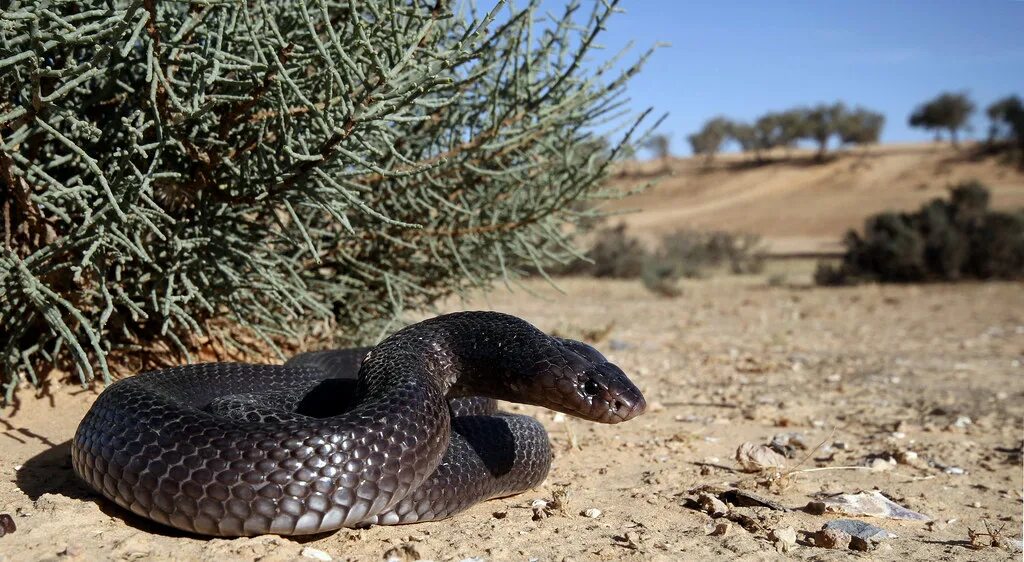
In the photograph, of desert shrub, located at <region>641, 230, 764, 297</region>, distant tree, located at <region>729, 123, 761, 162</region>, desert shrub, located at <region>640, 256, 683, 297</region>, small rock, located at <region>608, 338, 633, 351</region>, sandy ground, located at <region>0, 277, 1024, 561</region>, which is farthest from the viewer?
distant tree, located at <region>729, 123, 761, 162</region>

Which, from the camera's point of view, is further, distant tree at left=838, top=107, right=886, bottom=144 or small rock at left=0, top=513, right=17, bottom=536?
distant tree at left=838, top=107, right=886, bottom=144

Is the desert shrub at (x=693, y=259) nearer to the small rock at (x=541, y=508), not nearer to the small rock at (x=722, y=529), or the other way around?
the small rock at (x=541, y=508)

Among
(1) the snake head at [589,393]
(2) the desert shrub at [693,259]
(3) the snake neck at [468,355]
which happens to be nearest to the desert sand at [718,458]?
(1) the snake head at [589,393]

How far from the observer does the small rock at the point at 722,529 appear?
122 inches

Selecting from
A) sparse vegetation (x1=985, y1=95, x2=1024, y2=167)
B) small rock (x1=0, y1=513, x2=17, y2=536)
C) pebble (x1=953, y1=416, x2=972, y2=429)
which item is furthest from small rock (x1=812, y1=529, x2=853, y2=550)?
sparse vegetation (x1=985, y1=95, x2=1024, y2=167)

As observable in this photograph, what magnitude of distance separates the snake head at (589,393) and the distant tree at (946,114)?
64247mm

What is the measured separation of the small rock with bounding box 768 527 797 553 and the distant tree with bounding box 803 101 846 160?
205ft

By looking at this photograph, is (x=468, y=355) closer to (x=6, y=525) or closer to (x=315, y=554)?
(x=315, y=554)

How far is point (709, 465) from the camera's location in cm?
422

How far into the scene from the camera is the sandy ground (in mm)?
2881

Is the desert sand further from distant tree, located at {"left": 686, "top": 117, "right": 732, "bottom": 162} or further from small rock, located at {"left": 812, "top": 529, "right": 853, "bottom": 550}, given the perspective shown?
distant tree, located at {"left": 686, "top": 117, "right": 732, "bottom": 162}

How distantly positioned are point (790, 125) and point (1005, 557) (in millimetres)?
65774

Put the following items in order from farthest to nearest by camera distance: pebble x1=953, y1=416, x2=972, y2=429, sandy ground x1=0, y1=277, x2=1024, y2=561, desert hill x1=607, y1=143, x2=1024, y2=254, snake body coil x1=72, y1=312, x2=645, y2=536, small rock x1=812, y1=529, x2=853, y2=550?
desert hill x1=607, y1=143, x2=1024, y2=254, pebble x1=953, y1=416, x2=972, y2=429, small rock x1=812, y1=529, x2=853, y2=550, sandy ground x1=0, y1=277, x2=1024, y2=561, snake body coil x1=72, y1=312, x2=645, y2=536

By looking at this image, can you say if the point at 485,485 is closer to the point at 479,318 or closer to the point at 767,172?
the point at 479,318
